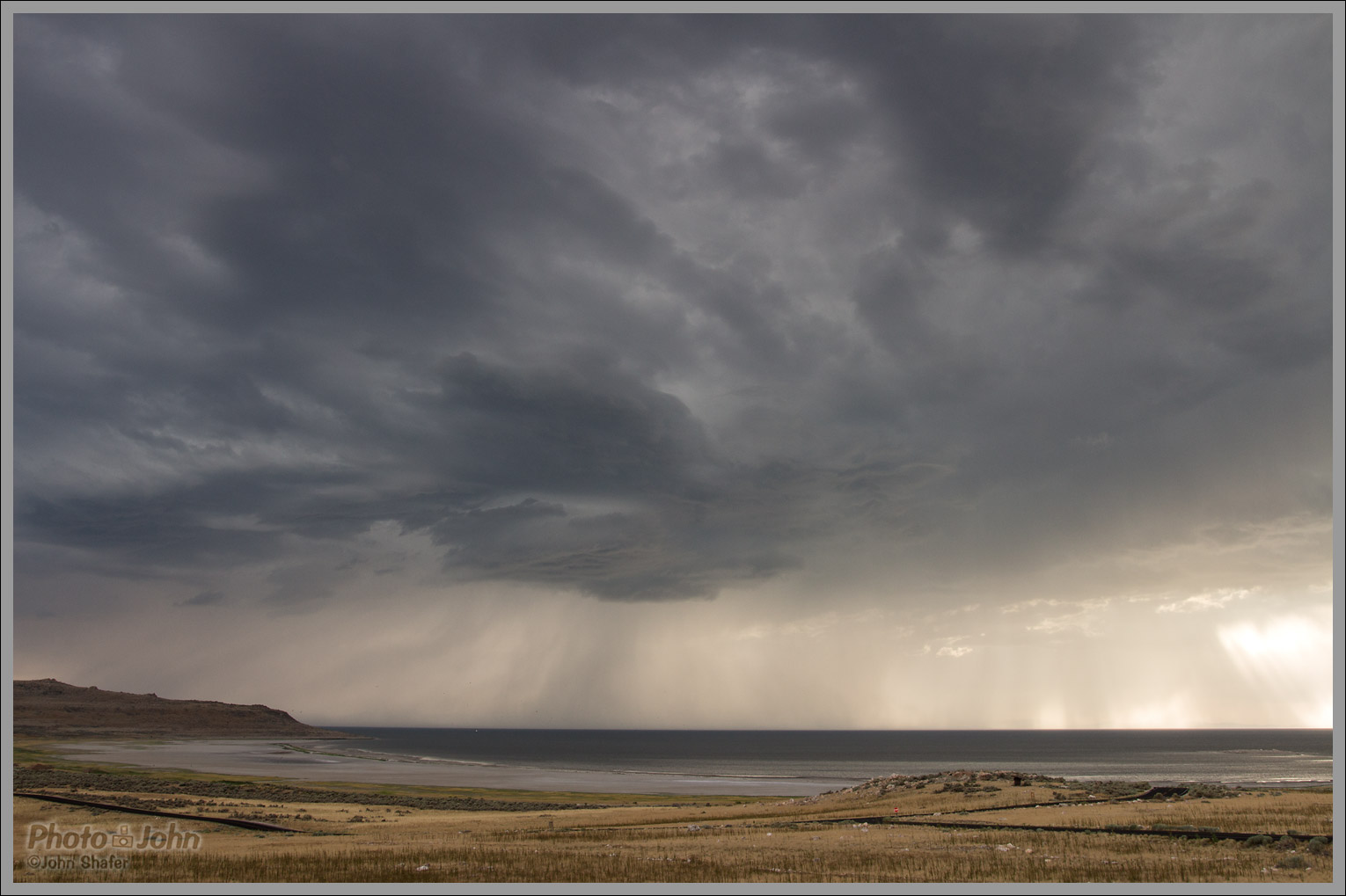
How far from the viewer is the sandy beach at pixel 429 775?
360 ft

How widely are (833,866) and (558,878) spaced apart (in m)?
9.45

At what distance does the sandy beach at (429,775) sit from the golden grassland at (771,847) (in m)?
52.9

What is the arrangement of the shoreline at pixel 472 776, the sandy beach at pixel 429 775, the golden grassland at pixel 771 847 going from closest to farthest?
1. the golden grassland at pixel 771 847
2. the shoreline at pixel 472 776
3. the sandy beach at pixel 429 775

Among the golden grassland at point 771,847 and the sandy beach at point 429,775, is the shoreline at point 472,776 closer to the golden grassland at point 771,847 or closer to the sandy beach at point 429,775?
the sandy beach at point 429,775

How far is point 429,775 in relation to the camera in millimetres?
130000

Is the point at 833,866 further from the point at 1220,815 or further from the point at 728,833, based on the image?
the point at 1220,815

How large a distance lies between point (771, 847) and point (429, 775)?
4474 inches

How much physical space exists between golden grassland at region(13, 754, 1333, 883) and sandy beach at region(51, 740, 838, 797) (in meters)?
52.9

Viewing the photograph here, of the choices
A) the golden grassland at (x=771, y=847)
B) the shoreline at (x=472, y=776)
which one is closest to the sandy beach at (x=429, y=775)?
the shoreline at (x=472, y=776)

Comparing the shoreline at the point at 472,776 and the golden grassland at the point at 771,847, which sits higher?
the golden grassland at the point at 771,847

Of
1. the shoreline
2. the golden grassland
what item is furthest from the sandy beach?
the golden grassland

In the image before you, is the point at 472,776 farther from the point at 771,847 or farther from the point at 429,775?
the point at 771,847

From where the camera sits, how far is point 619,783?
11788 cm

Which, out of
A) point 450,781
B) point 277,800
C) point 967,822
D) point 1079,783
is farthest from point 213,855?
point 450,781
